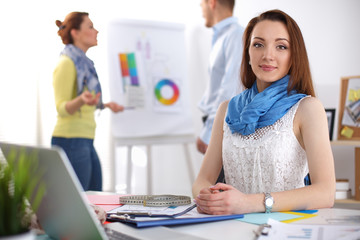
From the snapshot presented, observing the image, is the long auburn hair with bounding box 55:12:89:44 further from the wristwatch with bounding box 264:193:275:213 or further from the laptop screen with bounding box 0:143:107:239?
the laptop screen with bounding box 0:143:107:239

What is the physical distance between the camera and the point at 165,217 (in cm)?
115

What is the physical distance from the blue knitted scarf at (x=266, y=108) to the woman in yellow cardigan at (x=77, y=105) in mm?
1161

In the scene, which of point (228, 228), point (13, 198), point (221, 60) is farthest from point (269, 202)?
point (221, 60)

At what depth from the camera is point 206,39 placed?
4.56 metres

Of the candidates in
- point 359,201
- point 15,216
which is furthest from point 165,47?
point 15,216

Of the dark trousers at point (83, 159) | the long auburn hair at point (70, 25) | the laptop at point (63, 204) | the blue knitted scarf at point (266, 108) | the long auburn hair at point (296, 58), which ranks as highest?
the long auburn hair at point (70, 25)

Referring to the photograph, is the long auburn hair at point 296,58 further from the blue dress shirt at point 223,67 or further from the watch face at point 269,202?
the blue dress shirt at point 223,67

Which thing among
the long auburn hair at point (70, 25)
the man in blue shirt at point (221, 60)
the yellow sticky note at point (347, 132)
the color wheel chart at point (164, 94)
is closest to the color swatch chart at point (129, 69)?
the color wheel chart at point (164, 94)

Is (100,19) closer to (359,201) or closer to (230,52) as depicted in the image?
(230,52)

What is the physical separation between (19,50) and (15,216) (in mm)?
3611

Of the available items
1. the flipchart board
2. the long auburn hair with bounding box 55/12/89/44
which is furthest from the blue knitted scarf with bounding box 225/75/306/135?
the flipchart board

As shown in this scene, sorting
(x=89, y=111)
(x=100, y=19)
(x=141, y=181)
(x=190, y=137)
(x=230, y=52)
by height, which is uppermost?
(x=100, y=19)

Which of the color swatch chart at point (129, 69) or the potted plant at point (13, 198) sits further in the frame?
the color swatch chart at point (129, 69)

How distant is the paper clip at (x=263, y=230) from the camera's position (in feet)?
3.28
